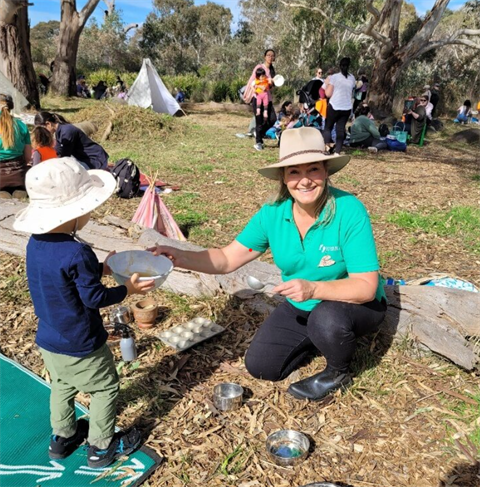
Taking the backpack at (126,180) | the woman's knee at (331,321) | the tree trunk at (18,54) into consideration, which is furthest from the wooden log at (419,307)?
the tree trunk at (18,54)

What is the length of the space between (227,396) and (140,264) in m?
0.94

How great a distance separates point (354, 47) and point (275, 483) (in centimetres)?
3368

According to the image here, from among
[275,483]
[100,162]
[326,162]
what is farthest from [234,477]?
[100,162]

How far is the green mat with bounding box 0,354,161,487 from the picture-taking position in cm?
215

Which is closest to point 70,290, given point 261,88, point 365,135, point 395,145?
point 261,88

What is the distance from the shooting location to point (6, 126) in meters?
5.95

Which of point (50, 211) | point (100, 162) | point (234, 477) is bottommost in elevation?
point (234, 477)

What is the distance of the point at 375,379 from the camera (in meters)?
2.82

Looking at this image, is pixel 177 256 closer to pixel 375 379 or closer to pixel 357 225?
pixel 357 225

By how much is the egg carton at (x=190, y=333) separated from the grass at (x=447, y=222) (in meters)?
3.14

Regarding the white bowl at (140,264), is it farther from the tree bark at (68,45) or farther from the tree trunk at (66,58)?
the tree trunk at (66,58)

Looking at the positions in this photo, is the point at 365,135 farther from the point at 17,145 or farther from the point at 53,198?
the point at 53,198

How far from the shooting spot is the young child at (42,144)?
19.7 ft

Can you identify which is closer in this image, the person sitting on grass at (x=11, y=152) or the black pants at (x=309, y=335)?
the black pants at (x=309, y=335)
